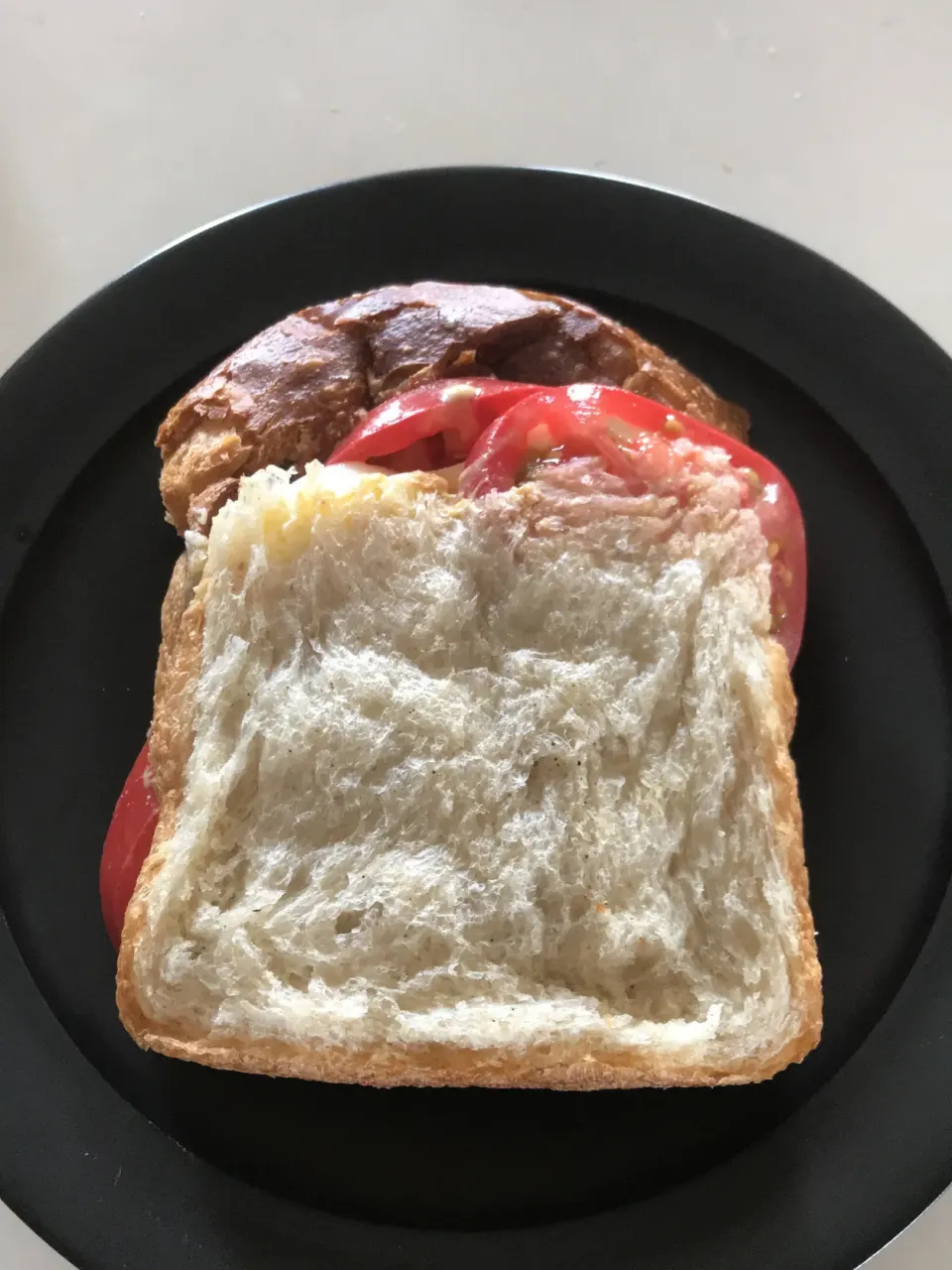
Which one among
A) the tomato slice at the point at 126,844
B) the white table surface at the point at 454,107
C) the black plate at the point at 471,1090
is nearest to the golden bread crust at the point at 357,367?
the black plate at the point at 471,1090

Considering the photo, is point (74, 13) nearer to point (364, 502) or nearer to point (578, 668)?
point (364, 502)

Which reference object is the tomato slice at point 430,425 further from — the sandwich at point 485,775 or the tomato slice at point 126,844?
the tomato slice at point 126,844

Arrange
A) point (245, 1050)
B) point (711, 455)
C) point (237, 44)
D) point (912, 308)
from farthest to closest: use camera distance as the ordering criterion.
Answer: point (237, 44)
point (912, 308)
point (711, 455)
point (245, 1050)

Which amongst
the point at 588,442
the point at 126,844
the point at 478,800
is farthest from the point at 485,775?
the point at 126,844

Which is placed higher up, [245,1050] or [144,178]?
[144,178]

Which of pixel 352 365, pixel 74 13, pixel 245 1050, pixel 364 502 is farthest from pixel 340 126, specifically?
pixel 245 1050

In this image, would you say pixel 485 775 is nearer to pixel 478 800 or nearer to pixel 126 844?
pixel 478 800
